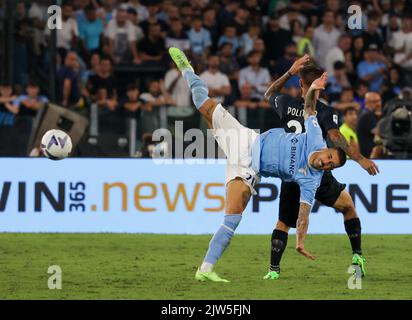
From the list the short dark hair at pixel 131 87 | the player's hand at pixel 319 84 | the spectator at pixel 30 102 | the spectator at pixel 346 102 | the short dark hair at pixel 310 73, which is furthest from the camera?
the short dark hair at pixel 131 87

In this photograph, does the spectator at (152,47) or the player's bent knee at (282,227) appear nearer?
the player's bent knee at (282,227)

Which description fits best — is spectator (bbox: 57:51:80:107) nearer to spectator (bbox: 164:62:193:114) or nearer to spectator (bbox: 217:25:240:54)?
spectator (bbox: 164:62:193:114)

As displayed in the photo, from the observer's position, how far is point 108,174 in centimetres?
1614

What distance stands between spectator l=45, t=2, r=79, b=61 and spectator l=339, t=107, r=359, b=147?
17.0 feet

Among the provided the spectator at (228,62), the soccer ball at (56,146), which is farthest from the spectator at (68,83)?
the soccer ball at (56,146)

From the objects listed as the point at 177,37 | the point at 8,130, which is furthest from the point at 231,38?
the point at 8,130

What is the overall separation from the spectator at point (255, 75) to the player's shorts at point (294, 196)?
8.51 meters

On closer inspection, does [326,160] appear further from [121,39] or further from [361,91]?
[121,39]

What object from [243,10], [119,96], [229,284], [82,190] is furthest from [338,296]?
[243,10]

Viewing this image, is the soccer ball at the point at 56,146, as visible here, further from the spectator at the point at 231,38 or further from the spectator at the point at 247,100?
the spectator at the point at 231,38

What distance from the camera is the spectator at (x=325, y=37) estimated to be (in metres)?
21.2

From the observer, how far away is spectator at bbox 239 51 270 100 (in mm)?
20234

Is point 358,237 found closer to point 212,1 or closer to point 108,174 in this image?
point 108,174

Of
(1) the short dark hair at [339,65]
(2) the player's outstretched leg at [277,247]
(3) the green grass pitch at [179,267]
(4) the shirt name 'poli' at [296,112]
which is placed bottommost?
(3) the green grass pitch at [179,267]
